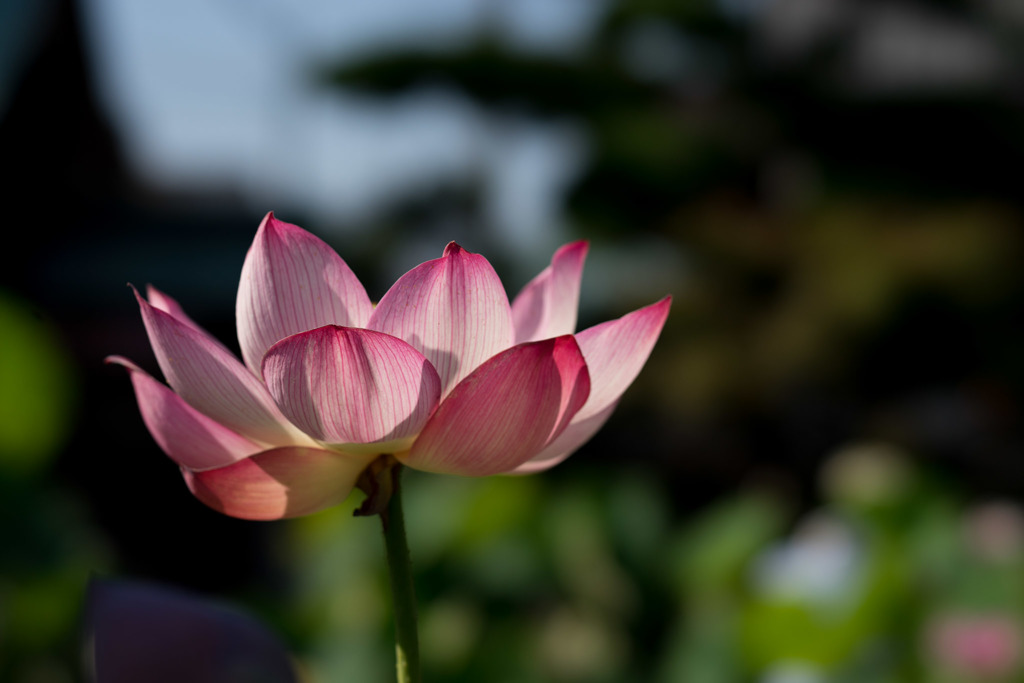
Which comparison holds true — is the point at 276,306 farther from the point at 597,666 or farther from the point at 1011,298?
the point at 1011,298

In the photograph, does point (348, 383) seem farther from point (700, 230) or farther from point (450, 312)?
point (700, 230)

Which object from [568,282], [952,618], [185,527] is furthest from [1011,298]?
[568,282]

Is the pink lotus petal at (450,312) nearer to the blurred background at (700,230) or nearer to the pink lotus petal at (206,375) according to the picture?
the pink lotus petal at (206,375)

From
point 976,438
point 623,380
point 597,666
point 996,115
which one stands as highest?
point 996,115

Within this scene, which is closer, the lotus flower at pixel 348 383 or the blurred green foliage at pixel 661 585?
the lotus flower at pixel 348 383

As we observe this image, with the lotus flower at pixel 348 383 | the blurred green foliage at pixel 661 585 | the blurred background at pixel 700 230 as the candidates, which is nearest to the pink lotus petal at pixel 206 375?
the lotus flower at pixel 348 383

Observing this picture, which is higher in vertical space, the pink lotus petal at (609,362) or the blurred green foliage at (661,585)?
the pink lotus petal at (609,362)

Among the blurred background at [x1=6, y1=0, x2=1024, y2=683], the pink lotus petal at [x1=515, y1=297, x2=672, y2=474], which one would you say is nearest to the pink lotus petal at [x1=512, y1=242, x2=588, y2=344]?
the pink lotus petal at [x1=515, y1=297, x2=672, y2=474]
